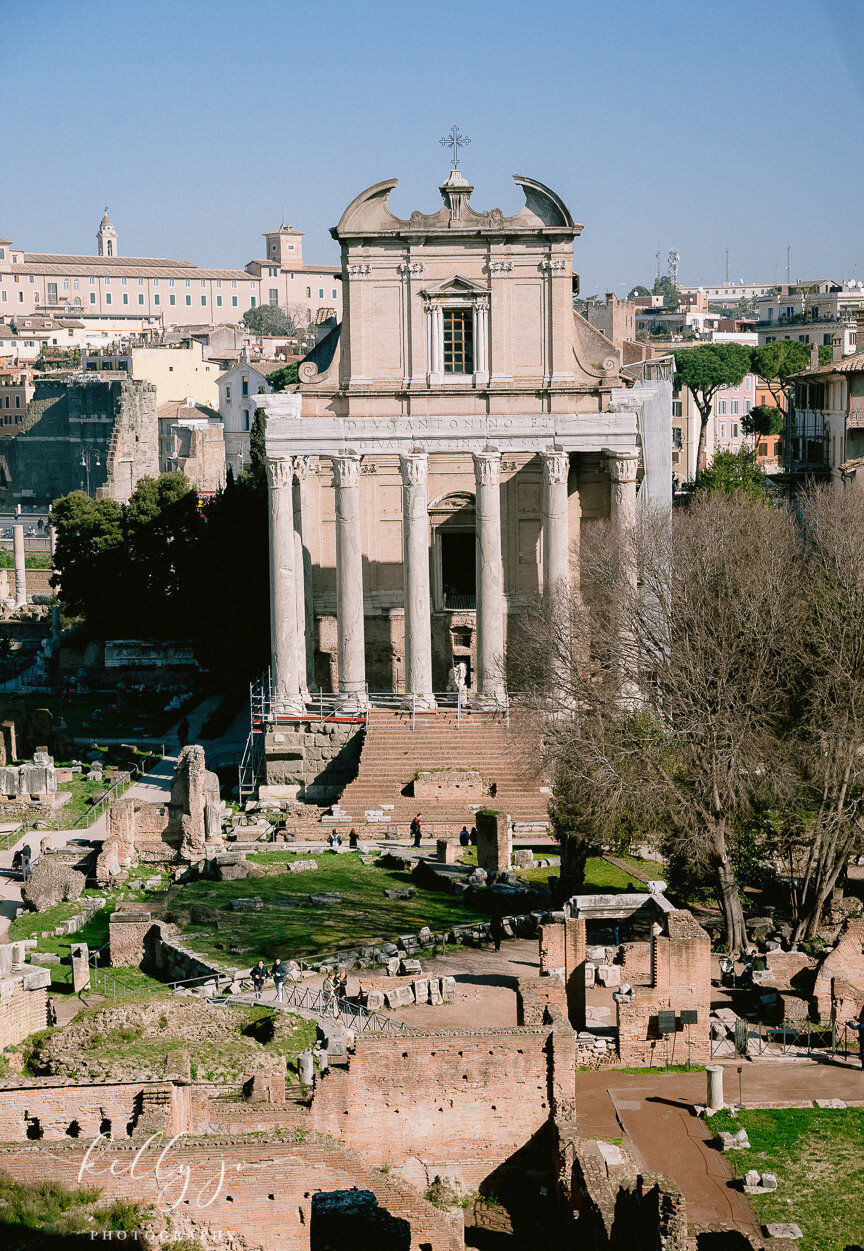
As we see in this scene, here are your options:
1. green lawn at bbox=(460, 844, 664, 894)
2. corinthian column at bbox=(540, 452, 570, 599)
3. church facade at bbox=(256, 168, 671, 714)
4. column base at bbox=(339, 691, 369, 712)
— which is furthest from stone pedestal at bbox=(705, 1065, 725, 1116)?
column base at bbox=(339, 691, 369, 712)

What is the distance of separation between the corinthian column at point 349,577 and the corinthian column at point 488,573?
2982 millimetres

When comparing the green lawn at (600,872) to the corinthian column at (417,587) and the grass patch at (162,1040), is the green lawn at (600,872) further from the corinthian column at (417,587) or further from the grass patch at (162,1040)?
the grass patch at (162,1040)

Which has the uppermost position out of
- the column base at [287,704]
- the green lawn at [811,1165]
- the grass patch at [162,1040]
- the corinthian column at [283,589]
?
the corinthian column at [283,589]

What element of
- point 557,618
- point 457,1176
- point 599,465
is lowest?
point 457,1176

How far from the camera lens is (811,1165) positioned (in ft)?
78.1

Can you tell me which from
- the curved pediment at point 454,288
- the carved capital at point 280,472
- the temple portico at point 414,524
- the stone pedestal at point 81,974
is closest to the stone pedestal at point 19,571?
the temple portico at point 414,524

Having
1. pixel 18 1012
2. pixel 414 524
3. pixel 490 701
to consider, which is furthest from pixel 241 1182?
pixel 414 524

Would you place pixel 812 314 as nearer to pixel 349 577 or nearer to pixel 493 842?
pixel 349 577

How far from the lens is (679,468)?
103 metres

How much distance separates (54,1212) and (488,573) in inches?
1086

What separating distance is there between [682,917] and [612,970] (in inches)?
66.5

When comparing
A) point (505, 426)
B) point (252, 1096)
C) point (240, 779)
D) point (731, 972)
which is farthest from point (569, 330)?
point (252, 1096)

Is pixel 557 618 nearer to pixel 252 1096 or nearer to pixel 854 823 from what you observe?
pixel 854 823

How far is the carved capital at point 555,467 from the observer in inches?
1828
